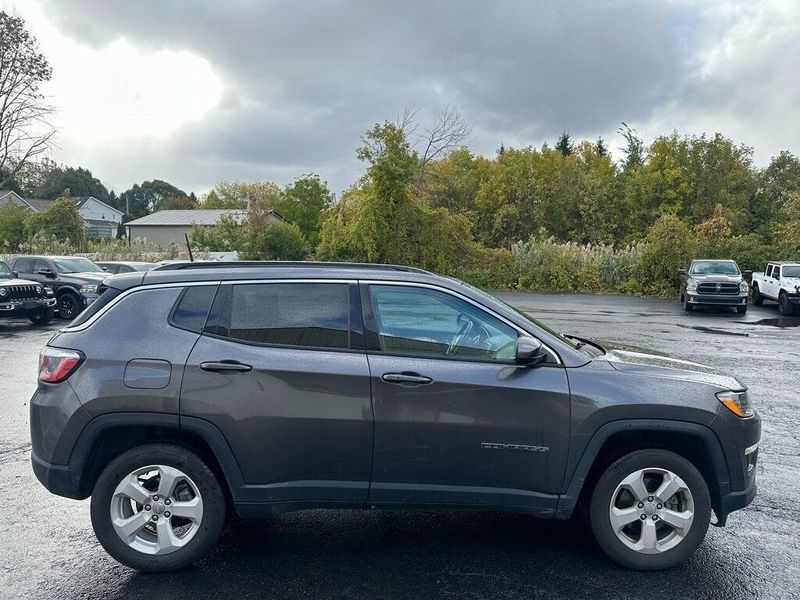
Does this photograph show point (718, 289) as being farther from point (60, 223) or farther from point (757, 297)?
point (60, 223)

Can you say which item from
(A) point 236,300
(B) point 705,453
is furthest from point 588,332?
(A) point 236,300

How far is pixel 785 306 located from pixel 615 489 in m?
19.5

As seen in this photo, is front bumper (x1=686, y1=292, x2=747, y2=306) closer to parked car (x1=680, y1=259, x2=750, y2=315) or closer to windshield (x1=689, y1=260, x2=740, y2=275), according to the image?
parked car (x1=680, y1=259, x2=750, y2=315)

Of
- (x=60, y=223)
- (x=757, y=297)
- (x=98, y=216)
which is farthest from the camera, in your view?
(x=98, y=216)

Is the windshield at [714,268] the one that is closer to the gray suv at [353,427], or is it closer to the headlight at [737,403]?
the headlight at [737,403]

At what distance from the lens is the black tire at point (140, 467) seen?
350 cm

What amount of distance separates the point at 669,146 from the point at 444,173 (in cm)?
1785

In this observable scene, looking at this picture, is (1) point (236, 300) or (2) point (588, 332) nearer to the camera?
(1) point (236, 300)

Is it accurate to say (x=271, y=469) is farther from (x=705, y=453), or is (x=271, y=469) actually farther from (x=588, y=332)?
(x=588, y=332)

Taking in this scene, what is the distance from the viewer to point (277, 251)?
3212 cm

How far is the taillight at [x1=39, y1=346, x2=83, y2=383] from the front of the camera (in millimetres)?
3555

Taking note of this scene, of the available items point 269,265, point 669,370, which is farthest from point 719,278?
point 269,265

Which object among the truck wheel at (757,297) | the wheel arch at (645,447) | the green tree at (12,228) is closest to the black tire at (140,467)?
the wheel arch at (645,447)

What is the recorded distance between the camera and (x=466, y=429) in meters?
3.48
